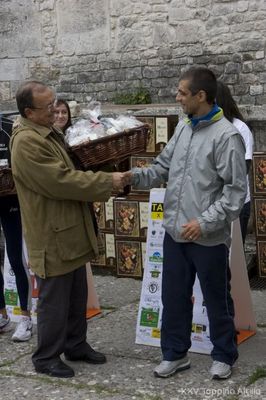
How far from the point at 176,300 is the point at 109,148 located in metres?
1.00

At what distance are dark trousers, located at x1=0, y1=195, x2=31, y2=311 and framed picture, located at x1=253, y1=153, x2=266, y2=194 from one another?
215cm

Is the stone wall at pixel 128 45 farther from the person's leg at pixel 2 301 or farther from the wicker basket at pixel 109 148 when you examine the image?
the wicker basket at pixel 109 148

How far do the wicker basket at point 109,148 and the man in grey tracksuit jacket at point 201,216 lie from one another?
0.64 feet

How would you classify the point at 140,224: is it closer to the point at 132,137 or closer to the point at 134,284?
the point at 134,284

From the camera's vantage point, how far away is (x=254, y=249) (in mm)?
6430

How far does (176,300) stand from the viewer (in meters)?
4.30

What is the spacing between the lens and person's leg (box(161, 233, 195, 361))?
4.25m

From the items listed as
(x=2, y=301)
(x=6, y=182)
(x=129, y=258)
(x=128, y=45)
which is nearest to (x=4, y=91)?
(x=128, y=45)

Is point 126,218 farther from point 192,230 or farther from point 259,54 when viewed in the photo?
point 259,54

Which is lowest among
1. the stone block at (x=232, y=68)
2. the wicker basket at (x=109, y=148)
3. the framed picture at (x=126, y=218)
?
the framed picture at (x=126, y=218)

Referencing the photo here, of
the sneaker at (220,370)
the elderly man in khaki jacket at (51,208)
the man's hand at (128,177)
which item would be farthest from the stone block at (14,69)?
the sneaker at (220,370)

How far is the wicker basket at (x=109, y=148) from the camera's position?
4.30m

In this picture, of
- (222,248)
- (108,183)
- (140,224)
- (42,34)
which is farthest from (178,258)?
(42,34)

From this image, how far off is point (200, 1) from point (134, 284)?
506 cm
